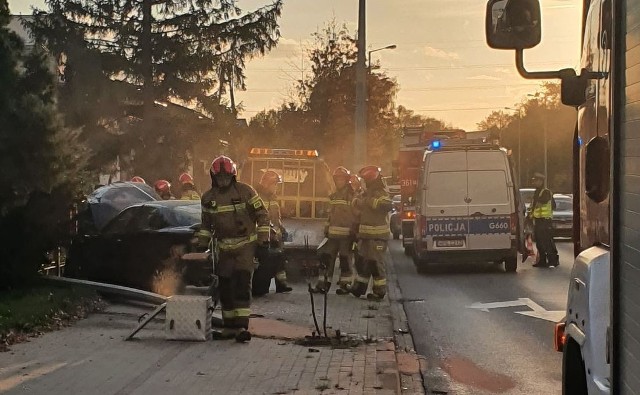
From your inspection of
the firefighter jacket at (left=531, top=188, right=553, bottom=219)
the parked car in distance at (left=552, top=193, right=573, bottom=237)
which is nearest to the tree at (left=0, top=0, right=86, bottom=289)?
the firefighter jacket at (left=531, top=188, right=553, bottom=219)

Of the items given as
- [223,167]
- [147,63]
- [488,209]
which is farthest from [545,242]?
[147,63]

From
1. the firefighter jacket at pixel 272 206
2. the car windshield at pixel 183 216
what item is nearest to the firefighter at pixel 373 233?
the firefighter jacket at pixel 272 206

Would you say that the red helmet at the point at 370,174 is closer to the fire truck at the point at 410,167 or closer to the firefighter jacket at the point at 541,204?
the firefighter jacket at the point at 541,204

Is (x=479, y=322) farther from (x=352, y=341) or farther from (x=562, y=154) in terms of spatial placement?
(x=562, y=154)

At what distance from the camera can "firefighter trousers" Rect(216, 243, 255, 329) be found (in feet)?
33.8

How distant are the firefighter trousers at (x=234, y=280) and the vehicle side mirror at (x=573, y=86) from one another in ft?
18.9

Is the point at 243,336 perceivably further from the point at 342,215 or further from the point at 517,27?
the point at 517,27

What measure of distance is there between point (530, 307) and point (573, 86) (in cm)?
921

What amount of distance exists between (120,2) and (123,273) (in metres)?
19.0

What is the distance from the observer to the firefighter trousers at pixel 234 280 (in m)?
10.3

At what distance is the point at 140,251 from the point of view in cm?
1404

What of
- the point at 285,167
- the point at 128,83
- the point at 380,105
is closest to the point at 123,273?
the point at 285,167

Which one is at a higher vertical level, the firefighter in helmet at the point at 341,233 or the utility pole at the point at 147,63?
the utility pole at the point at 147,63

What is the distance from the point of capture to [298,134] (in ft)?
155
